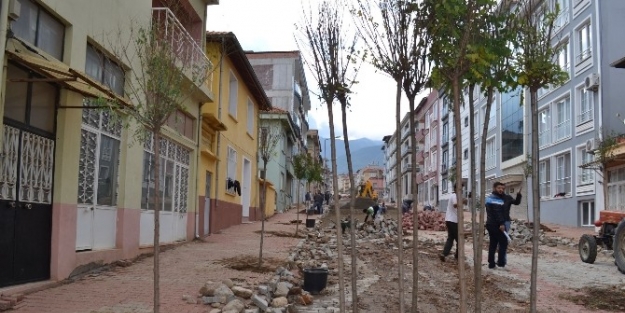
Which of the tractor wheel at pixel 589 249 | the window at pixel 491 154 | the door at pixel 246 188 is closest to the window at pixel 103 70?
the tractor wheel at pixel 589 249

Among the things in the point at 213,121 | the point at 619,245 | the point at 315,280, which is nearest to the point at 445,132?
the point at 213,121

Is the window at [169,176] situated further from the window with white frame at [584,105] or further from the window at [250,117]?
the window with white frame at [584,105]

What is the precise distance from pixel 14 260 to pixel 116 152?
3474 mm

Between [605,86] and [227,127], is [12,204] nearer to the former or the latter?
[227,127]

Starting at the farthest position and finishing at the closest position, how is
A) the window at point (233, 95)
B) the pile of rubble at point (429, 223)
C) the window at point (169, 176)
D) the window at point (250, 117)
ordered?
the pile of rubble at point (429, 223) → the window at point (250, 117) → the window at point (233, 95) → the window at point (169, 176)

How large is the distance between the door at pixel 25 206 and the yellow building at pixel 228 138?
23.3 feet

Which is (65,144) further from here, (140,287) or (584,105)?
(584,105)

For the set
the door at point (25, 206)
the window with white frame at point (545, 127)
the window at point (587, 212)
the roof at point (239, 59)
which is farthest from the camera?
the window with white frame at point (545, 127)

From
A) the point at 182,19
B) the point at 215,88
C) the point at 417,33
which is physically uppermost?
the point at 182,19

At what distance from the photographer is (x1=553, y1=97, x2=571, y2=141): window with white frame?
89.6 feet

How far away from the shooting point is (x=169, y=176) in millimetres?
13664

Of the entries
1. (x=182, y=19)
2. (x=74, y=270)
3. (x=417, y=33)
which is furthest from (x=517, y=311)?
(x=182, y=19)

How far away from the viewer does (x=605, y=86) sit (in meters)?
23.3

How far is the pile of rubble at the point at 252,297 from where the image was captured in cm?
683
